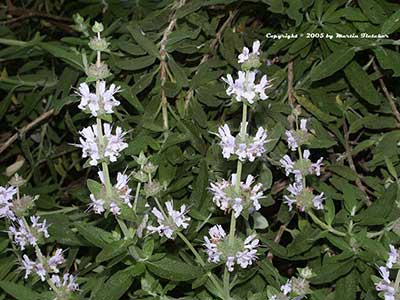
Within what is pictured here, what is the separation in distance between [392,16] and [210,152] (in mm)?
282

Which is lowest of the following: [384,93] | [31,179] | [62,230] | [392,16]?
[31,179]

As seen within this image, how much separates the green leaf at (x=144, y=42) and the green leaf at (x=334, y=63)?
0.21m

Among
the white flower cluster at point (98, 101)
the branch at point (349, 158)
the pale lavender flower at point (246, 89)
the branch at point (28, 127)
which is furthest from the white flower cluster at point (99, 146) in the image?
the branch at point (28, 127)

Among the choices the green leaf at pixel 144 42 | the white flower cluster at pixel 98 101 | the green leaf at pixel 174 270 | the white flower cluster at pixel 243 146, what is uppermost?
the white flower cluster at pixel 98 101

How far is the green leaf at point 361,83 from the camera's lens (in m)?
0.96

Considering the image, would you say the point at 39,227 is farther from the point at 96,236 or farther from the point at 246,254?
the point at 246,254

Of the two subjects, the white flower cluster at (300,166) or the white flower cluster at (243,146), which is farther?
the white flower cluster at (300,166)

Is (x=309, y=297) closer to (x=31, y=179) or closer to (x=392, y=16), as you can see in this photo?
(x=392, y=16)

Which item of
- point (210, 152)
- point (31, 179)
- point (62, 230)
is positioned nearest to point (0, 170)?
point (31, 179)

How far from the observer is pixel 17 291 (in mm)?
881

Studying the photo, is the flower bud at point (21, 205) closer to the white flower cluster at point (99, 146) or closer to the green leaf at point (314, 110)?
the white flower cluster at point (99, 146)

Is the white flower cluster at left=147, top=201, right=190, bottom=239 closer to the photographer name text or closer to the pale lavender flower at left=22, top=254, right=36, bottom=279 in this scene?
the pale lavender flower at left=22, top=254, right=36, bottom=279

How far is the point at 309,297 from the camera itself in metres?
0.84

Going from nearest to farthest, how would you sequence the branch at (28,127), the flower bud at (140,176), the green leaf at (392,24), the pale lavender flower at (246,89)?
the pale lavender flower at (246,89) < the flower bud at (140,176) < the green leaf at (392,24) < the branch at (28,127)
